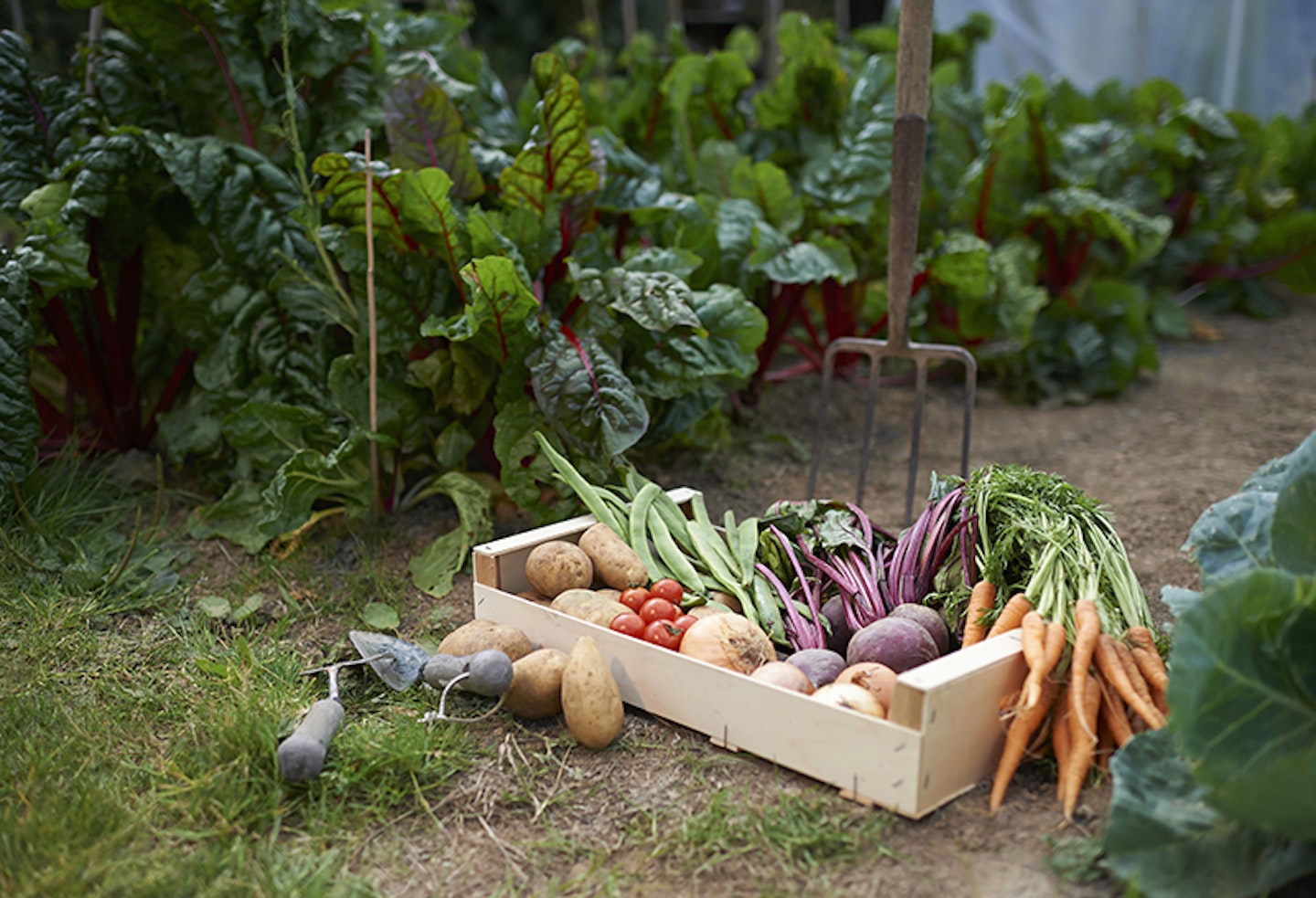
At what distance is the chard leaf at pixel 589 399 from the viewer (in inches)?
116

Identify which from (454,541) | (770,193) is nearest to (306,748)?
(454,541)

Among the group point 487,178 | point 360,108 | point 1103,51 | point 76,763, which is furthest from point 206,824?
point 1103,51

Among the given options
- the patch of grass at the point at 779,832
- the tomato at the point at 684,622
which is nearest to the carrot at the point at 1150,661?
the patch of grass at the point at 779,832

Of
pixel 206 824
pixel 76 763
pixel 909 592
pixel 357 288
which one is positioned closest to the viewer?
pixel 206 824

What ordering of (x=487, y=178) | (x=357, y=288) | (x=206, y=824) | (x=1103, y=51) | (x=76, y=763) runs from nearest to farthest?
(x=206, y=824) → (x=76, y=763) → (x=357, y=288) → (x=487, y=178) → (x=1103, y=51)

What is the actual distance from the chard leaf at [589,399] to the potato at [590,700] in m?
0.79

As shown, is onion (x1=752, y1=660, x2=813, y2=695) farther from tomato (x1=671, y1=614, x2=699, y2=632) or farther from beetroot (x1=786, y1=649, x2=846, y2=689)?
tomato (x1=671, y1=614, x2=699, y2=632)

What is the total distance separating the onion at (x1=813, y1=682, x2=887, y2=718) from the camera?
2.07m

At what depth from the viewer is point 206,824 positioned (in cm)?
194

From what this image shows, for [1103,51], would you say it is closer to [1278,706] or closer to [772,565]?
[772,565]

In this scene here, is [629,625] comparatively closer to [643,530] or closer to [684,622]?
[684,622]

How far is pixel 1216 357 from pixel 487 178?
4660 millimetres

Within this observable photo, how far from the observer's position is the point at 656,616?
249cm

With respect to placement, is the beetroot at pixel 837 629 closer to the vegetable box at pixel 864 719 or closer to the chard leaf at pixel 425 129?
the vegetable box at pixel 864 719
